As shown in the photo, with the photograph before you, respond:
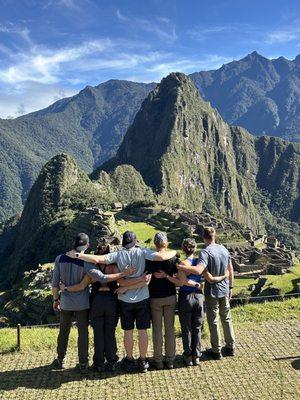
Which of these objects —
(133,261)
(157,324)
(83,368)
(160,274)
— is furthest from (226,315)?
(83,368)

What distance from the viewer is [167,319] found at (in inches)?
331

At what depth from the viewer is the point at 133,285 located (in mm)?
8047

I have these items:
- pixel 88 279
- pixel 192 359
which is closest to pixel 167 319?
pixel 192 359

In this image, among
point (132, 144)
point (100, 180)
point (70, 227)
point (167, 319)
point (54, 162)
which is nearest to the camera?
point (167, 319)

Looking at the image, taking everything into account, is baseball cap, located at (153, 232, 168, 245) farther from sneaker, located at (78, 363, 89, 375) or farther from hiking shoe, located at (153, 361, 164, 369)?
sneaker, located at (78, 363, 89, 375)

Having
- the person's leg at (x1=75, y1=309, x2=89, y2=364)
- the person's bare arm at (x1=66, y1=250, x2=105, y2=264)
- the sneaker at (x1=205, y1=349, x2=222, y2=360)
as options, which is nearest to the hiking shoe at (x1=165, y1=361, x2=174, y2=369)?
the sneaker at (x1=205, y1=349, x2=222, y2=360)

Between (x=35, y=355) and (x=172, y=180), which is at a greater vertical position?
(x=35, y=355)

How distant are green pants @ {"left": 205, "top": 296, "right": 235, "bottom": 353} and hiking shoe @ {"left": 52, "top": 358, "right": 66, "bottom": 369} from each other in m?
2.81

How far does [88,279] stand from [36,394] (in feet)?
6.82

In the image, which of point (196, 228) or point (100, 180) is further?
point (100, 180)

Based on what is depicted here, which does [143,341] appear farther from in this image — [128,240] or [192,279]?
[128,240]

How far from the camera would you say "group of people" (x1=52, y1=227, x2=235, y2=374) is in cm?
807

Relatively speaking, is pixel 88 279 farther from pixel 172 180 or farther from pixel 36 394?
pixel 172 180

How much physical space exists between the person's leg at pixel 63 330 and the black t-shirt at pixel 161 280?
1571mm
